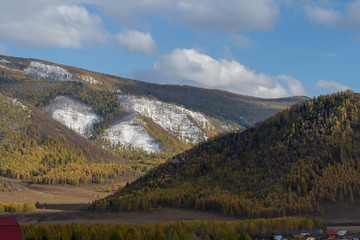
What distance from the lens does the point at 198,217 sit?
140 m

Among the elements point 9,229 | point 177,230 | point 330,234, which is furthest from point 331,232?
point 9,229

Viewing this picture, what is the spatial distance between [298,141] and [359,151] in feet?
72.7

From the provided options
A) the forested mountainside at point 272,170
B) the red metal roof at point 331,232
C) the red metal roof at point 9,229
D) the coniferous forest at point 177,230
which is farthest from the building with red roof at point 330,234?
the red metal roof at point 9,229

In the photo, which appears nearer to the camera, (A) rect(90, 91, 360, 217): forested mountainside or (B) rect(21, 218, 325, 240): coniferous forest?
(B) rect(21, 218, 325, 240): coniferous forest

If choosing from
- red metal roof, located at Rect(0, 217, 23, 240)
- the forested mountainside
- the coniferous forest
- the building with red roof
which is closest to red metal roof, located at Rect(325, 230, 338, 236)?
the building with red roof

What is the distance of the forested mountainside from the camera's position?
142 m

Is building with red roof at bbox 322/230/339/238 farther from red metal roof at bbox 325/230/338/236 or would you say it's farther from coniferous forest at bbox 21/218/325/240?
coniferous forest at bbox 21/218/325/240

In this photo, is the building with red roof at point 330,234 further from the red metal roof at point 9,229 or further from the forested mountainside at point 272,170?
the red metal roof at point 9,229

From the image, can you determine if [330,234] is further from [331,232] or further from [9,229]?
[9,229]

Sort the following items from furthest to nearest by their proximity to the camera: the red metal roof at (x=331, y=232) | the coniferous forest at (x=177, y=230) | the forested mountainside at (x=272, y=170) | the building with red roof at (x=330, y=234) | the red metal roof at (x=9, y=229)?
the forested mountainside at (x=272, y=170), the red metal roof at (x=331, y=232), the building with red roof at (x=330, y=234), the coniferous forest at (x=177, y=230), the red metal roof at (x=9, y=229)

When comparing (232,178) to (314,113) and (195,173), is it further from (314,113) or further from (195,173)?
(314,113)

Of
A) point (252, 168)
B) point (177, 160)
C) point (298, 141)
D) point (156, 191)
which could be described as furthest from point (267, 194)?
point (177, 160)

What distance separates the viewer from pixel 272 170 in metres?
159

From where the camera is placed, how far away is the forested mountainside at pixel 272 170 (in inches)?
5571
